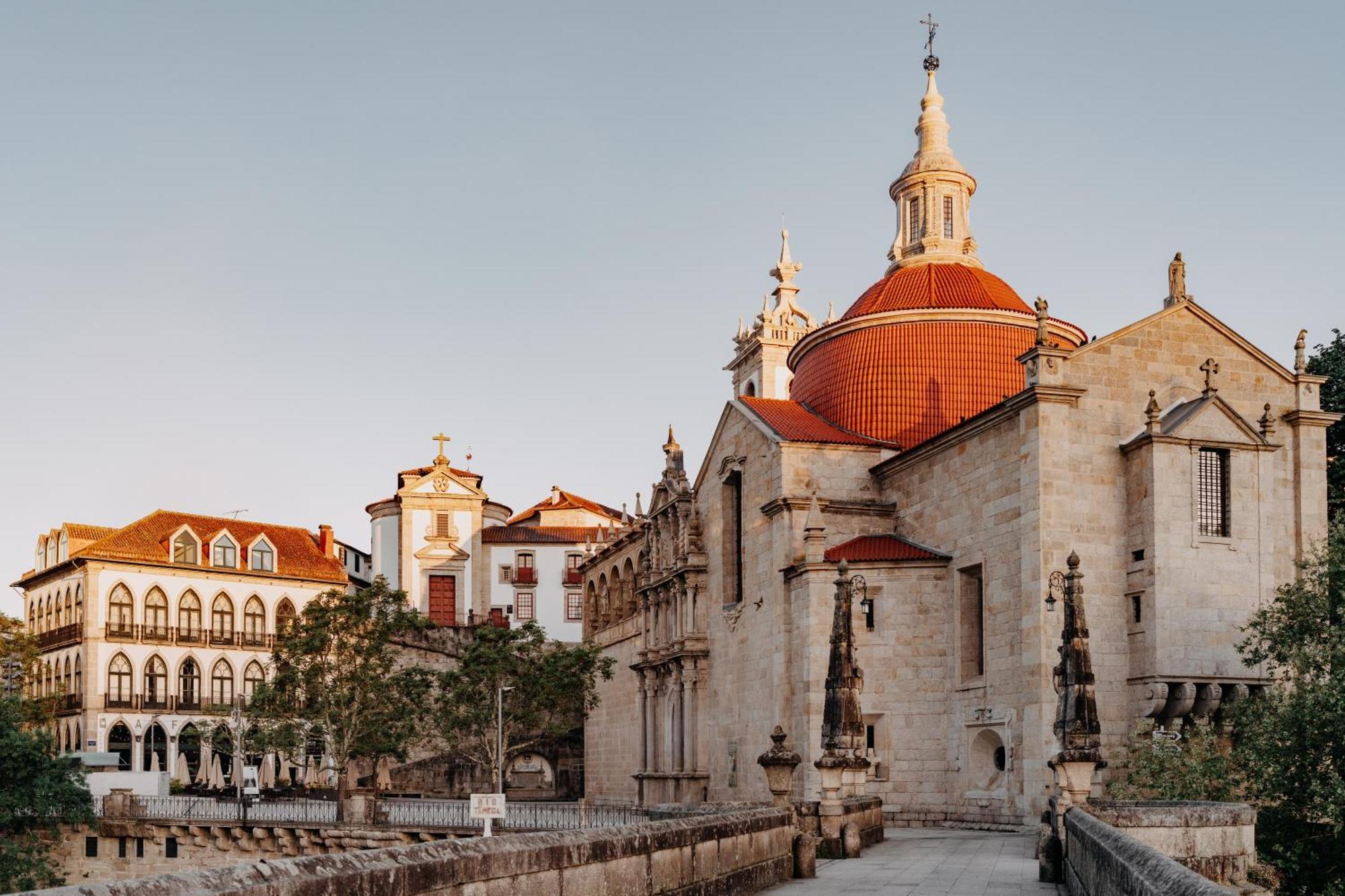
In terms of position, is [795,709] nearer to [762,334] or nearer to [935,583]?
[935,583]

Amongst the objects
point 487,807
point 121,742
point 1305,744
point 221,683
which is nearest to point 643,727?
point 221,683

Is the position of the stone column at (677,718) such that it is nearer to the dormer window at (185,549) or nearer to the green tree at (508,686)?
the green tree at (508,686)

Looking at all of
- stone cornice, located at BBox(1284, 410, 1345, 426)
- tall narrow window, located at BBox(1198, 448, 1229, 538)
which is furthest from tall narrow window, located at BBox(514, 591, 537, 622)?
tall narrow window, located at BBox(1198, 448, 1229, 538)

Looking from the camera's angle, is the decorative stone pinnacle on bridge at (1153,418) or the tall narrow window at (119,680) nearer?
the decorative stone pinnacle on bridge at (1153,418)

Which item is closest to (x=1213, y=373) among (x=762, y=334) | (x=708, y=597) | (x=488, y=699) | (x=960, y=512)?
(x=960, y=512)

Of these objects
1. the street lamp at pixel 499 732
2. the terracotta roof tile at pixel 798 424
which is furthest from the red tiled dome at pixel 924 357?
the street lamp at pixel 499 732

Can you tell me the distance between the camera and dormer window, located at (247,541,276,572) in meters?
76.2

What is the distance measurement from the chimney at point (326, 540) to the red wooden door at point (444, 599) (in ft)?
19.7

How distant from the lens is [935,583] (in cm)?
4128

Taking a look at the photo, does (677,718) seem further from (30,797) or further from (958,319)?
(30,797)

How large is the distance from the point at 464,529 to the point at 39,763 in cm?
4235

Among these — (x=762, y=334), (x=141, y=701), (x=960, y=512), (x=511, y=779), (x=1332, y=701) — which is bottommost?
(x=511, y=779)

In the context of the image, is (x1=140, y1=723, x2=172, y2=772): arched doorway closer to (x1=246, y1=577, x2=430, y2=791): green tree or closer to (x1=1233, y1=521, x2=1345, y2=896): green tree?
(x1=246, y1=577, x2=430, y2=791): green tree

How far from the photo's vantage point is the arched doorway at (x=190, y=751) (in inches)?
2758
